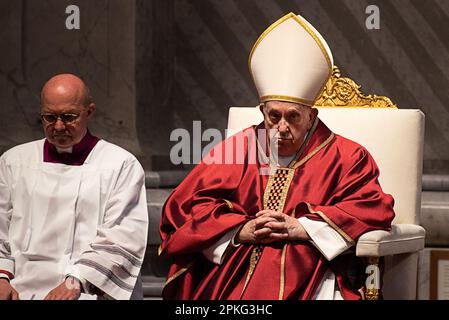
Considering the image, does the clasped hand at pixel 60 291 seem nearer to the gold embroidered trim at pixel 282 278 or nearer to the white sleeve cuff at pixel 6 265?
the white sleeve cuff at pixel 6 265

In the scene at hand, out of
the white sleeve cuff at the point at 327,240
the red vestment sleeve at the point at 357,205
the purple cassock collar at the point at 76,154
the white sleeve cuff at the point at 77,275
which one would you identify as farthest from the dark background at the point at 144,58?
the white sleeve cuff at the point at 327,240

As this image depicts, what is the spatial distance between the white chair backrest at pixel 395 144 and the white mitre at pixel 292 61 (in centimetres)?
43

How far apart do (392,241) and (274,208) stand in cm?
50

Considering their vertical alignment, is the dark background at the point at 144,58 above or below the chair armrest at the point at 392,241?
above

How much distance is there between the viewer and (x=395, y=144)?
17.8 ft

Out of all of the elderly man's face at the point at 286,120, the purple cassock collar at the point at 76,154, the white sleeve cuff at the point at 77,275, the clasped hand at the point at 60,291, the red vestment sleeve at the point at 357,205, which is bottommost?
the clasped hand at the point at 60,291

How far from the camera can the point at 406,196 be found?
5.39m

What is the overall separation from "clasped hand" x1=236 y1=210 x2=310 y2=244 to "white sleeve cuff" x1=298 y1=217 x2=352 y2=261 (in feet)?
0.12

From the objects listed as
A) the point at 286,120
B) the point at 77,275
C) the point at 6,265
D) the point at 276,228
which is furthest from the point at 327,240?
the point at 6,265

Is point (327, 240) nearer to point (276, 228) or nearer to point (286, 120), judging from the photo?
point (276, 228)

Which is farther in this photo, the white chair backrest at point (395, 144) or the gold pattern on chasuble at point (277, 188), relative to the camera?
the white chair backrest at point (395, 144)

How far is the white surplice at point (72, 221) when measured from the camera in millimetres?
4832
